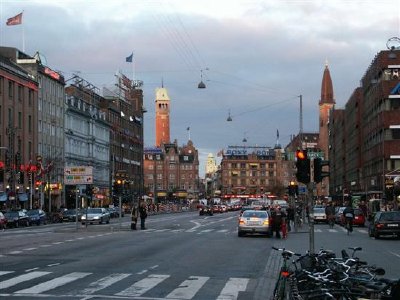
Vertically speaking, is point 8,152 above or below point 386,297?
above

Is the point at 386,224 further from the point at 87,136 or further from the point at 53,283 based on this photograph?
the point at 87,136

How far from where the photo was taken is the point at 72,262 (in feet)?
69.0

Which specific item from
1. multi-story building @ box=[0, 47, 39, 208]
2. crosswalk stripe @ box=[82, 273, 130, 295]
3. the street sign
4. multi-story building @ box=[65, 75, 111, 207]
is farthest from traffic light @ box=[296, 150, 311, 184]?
multi-story building @ box=[65, 75, 111, 207]

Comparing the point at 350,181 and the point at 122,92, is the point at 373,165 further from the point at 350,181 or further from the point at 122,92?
the point at 122,92

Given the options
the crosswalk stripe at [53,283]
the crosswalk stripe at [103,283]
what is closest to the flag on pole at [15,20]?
the crosswalk stripe at [53,283]

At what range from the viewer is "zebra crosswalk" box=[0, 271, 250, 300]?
13883mm

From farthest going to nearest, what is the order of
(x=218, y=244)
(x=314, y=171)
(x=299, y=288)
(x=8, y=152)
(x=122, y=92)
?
(x=122, y=92) → (x=8, y=152) → (x=218, y=244) → (x=314, y=171) → (x=299, y=288)

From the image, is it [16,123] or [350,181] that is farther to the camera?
[350,181]

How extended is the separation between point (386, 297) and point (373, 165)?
79886mm

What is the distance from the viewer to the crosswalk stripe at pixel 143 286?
14.2 m

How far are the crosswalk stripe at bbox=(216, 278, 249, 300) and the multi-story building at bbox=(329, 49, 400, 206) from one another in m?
42.5

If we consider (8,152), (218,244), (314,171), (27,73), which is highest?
(27,73)

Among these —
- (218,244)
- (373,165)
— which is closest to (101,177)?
A: (373,165)

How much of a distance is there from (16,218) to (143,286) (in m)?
47.6
